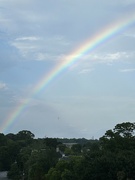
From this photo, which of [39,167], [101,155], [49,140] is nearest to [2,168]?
[49,140]

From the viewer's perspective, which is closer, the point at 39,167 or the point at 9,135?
the point at 39,167

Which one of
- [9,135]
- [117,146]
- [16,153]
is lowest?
[117,146]

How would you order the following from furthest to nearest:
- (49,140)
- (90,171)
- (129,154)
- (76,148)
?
(76,148) < (49,140) < (129,154) < (90,171)

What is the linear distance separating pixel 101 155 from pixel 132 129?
27.7 feet

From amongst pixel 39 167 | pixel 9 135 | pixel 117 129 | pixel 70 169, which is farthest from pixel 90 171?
pixel 9 135

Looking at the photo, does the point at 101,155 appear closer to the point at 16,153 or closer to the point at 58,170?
the point at 58,170

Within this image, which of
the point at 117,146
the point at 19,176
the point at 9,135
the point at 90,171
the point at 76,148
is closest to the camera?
the point at 90,171

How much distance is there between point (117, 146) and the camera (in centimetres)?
4434

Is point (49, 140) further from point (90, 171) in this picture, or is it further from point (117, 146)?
point (90, 171)

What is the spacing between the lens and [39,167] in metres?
52.6

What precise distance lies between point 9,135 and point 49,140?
179 ft

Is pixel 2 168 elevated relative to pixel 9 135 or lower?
lower

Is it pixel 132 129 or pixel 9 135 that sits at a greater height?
pixel 9 135

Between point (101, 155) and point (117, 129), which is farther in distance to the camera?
point (117, 129)
